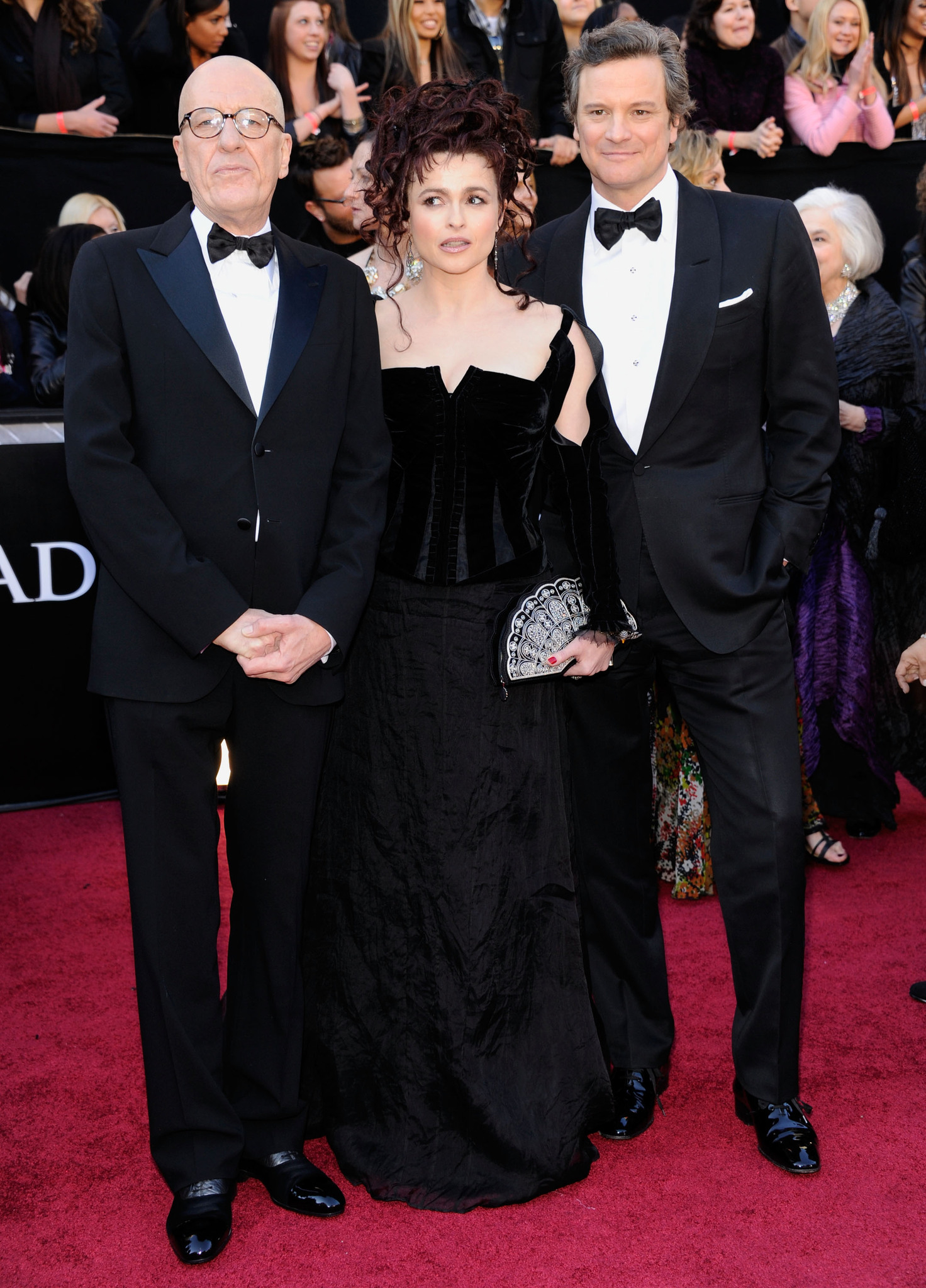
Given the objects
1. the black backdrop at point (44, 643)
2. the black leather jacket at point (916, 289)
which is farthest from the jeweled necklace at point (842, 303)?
the black backdrop at point (44, 643)

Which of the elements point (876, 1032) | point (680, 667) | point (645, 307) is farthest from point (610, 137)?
point (876, 1032)

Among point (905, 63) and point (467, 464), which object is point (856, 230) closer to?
point (467, 464)

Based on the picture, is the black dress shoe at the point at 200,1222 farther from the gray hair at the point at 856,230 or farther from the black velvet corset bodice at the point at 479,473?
the gray hair at the point at 856,230

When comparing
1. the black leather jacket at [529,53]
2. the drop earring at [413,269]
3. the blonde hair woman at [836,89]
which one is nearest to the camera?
the drop earring at [413,269]

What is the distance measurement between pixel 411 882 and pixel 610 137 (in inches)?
56.2

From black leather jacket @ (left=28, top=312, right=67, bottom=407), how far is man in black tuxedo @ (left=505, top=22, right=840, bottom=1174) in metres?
2.45

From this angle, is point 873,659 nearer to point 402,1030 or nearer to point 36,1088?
point 402,1030

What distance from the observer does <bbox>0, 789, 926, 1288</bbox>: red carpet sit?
6.97 ft

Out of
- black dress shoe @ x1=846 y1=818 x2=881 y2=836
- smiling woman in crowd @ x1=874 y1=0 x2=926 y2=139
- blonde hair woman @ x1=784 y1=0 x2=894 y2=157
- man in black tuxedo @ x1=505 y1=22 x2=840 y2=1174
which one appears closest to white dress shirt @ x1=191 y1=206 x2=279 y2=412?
man in black tuxedo @ x1=505 y1=22 x2=840 y2=1174

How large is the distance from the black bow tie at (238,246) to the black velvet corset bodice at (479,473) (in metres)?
0.30

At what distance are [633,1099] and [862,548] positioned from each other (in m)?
1.97

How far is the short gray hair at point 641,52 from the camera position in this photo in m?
2.43

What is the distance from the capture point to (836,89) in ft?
19.1

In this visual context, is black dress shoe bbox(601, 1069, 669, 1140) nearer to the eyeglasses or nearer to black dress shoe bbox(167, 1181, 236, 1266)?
black dress shoe bbox(167, 1181, 236, 1266)
